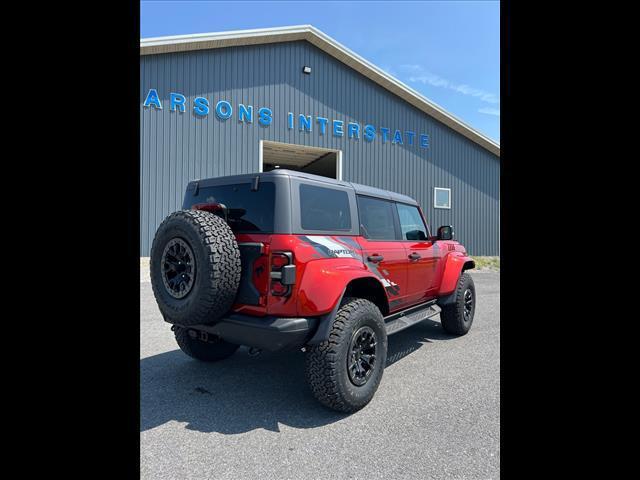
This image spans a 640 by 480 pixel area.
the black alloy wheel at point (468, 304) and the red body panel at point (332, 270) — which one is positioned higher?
the red body panel at point (332, 270)

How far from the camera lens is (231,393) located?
331 centimetres

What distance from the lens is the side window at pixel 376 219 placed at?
373 cm

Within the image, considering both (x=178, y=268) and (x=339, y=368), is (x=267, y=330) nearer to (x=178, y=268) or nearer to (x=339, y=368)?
(x=339, y=368)

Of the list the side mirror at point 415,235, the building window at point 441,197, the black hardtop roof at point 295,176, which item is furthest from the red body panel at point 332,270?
the building window at point 441,197

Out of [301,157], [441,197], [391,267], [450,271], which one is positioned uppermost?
[301,157]

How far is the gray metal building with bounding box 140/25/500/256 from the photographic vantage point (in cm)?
1077

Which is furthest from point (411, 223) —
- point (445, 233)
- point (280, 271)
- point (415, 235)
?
point (280, 271)

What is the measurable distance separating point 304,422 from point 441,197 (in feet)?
48.7

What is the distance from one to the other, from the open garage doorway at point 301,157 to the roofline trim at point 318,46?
11.0ft

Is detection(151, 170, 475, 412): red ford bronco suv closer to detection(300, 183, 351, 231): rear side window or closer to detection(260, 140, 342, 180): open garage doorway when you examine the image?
detection(300, 183, 351, 231): rear side window

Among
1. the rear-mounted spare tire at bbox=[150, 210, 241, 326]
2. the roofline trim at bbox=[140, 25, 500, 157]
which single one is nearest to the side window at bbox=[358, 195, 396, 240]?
the rear-mounted spare tire at bbox=[150, 210, 241, 326]

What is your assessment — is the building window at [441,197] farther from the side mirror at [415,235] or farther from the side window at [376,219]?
the side window at [376,219]

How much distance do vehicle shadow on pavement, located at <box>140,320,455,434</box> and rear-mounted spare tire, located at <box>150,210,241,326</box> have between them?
802 millimetres
